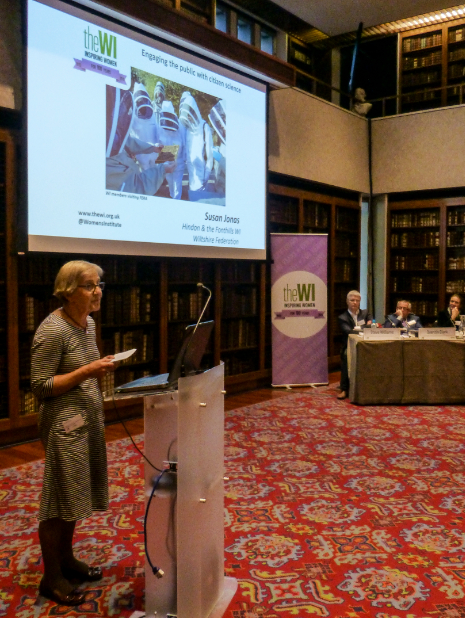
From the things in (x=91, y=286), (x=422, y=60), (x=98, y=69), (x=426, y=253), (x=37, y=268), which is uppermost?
A: (x=422, y=60)

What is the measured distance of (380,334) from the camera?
6.41m

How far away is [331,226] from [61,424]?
7281 mm

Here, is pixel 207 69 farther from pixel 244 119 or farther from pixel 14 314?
pixel 14 314

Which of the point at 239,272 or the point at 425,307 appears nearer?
the point at 239,272

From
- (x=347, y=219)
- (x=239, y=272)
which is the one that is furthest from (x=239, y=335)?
(x=347, y=219)

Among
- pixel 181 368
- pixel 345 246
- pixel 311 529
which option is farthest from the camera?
pixel 345 246

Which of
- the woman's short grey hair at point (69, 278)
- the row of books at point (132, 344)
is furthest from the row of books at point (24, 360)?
the woman's short grey hair at point (69, 278)

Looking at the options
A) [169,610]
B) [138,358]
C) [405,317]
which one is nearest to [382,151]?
[405,317]

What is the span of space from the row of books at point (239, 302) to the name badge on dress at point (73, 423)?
484 centimetres

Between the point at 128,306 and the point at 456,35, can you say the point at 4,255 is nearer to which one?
the point at 128,306

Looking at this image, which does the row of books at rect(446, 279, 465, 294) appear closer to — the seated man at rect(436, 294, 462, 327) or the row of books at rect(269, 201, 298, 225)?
the seated man at rect(436, 294, 462, 327)

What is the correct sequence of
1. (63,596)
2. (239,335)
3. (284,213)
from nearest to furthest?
(63,596) < (239,335) < (284,213)

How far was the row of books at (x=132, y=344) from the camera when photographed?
5.70 meters

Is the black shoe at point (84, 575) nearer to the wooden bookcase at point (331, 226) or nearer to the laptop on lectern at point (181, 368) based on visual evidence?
the laptop on lectern at point (181, 368)
